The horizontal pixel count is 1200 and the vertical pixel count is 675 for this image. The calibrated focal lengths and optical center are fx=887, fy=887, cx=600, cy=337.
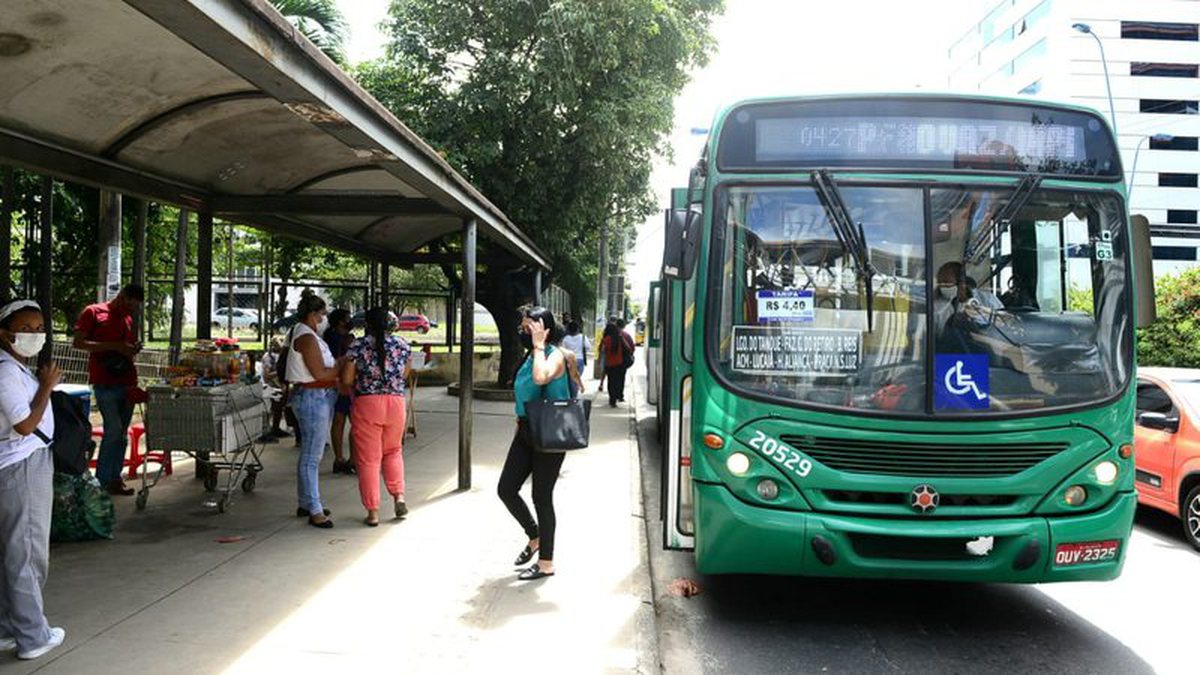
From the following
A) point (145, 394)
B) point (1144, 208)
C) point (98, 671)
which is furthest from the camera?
point (1144, 208)

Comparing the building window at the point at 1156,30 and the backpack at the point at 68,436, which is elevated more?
the building window at the point at 1156,30

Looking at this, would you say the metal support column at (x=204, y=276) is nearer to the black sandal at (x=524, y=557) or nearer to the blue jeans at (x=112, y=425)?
the blue jeans at (x=112, y=425)

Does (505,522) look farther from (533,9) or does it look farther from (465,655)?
(533,9)

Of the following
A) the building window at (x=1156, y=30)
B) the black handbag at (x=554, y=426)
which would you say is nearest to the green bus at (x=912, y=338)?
the black handbag at (x=554, y=426)

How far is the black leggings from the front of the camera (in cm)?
569

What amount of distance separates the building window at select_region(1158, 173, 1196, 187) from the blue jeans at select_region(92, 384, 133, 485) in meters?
69.2

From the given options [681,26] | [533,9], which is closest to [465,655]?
[533,9]

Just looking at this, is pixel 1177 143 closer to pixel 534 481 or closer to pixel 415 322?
pixel 415 322

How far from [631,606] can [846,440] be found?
5.38 ft

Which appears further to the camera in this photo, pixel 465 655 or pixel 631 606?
pixel 631 606

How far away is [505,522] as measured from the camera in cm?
723

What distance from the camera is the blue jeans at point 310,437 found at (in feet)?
22.3

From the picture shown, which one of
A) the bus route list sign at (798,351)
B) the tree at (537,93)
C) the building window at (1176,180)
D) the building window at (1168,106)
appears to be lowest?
the bus route list sign at (798,351)

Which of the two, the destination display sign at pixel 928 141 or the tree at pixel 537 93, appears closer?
the destination display sign at pixel 928 141
